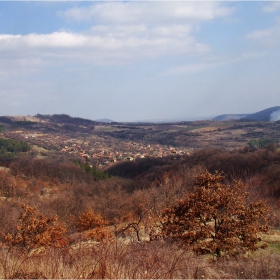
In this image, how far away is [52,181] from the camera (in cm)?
5000

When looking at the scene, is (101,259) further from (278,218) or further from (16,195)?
(16,195)

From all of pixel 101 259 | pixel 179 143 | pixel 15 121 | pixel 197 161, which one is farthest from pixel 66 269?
pixel 15 121

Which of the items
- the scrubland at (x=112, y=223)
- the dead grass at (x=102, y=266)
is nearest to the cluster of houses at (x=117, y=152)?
the scrubland at (x=112, y=223)

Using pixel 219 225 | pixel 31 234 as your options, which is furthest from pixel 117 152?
pixel 219 225

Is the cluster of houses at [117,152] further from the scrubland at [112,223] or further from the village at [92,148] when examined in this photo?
the scrubland at [112,223]

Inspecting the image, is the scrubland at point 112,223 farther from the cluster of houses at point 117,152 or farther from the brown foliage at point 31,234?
the cluster of houses at point 117,152

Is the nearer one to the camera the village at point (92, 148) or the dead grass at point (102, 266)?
the dead grass at point (102, 266)

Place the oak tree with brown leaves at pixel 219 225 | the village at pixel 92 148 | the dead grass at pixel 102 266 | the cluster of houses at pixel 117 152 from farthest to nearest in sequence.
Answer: the cluster of houses at pixel 117 152 < the village at pixel 92 148 < the oak tree with brown leaves at pixel 219 225 < the dead grass at pixel 102 266

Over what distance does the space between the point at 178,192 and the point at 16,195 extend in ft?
77.5

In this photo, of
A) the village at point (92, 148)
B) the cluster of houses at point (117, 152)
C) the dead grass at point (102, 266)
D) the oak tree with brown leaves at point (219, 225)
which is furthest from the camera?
the cluster of houses at point (117, 152)

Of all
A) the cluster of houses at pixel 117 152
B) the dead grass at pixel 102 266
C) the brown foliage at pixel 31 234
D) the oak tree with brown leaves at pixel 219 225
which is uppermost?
the dead grass at pixel 102 266

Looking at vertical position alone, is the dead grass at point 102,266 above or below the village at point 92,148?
above

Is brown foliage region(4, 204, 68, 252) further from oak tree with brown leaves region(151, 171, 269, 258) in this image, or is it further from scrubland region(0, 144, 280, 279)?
oak tree with brown leaves region(151, 171, 269, 258)

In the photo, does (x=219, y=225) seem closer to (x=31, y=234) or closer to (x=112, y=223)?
(x=31, y=234)
